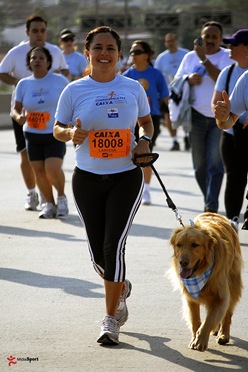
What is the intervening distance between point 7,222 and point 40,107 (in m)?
1.44

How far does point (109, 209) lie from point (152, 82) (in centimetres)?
707

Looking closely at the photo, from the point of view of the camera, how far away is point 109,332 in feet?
20.9

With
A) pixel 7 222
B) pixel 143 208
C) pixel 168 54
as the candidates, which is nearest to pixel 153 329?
pixel 7 222

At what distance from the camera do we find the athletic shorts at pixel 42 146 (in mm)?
11953

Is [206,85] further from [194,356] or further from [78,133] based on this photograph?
[194,356]

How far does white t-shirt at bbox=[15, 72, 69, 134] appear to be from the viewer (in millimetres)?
11953

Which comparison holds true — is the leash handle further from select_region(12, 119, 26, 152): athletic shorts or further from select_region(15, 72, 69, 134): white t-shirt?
select_region(12, 119, 26, 152): athletic shorts

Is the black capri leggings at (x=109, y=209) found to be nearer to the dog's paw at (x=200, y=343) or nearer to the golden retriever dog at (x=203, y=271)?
the golden retriever dog at (x=203, y=271)

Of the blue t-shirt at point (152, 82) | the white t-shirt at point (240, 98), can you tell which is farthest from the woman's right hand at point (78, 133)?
the blue t-shirt at point (152, 82)

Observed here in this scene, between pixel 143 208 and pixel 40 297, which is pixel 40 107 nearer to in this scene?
pixel 143 208

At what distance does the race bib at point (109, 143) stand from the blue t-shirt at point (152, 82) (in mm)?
6784

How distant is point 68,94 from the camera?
21.8 feet

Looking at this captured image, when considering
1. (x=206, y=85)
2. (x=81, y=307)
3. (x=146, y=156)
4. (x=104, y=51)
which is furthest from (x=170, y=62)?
(x=146, y=156)

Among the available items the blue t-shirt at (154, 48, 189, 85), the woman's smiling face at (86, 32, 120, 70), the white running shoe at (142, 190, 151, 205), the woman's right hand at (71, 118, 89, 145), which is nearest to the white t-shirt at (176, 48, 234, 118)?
the white running shoe at (142, 190, 151, 205)
